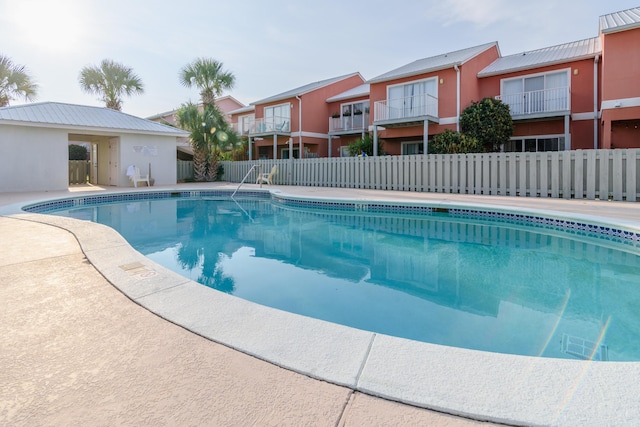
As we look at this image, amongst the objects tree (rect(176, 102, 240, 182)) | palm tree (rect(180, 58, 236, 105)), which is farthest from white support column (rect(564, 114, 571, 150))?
palm tree (rect(180, 58, 236, 105))

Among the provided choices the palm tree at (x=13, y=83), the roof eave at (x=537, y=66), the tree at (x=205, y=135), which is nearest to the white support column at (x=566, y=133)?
the roof eave at (x=537, y=66)

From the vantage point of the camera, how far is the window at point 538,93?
15633 mm

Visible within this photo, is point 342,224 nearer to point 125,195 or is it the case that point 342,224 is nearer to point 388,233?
point 388,233

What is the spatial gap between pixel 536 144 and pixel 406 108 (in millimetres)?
6344

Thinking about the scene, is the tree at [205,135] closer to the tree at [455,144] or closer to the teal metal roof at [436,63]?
the teal metal roof at [436,63]

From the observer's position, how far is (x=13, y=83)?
19.5 m

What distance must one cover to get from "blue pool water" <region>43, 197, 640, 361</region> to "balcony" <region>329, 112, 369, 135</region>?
14178 mm

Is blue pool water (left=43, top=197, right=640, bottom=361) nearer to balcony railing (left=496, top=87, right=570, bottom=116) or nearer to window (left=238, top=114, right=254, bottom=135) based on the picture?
balcony railing (left=496, top=87, right=570, bottom=116)

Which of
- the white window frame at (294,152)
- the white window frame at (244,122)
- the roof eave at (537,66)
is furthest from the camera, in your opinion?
the white window frame at (244,122)

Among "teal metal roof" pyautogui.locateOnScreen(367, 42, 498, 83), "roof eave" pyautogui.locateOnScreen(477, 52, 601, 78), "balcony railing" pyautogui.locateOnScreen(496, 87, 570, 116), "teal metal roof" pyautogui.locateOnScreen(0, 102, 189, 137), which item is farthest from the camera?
"teal metal roof" pyautogui.locateOnScreen(367, 42, 498, 83)

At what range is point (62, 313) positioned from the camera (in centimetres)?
251

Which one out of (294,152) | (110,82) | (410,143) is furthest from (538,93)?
(110,82)

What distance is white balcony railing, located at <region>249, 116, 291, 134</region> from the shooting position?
23766 mm

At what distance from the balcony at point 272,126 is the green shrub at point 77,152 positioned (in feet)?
36.0
